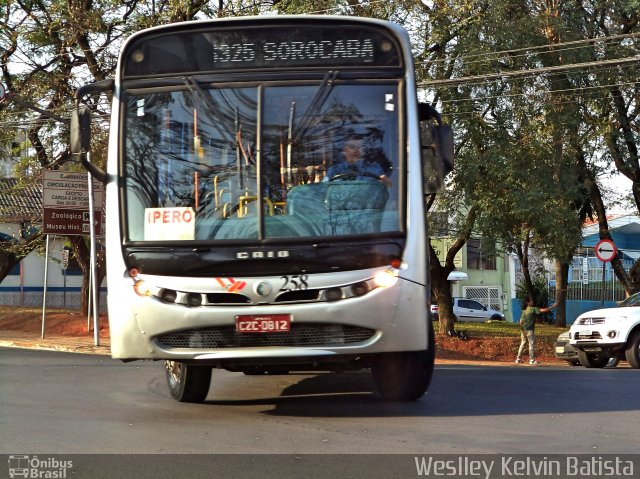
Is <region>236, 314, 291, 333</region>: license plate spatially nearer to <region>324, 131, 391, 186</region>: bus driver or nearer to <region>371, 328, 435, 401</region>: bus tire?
<region>371, 328, 435, 401</region>: bus tire

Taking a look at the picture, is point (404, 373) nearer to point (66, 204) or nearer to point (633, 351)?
point (633, 351)

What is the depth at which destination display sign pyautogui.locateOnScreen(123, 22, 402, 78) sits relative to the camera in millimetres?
8820

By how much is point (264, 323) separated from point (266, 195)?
42.9 inches

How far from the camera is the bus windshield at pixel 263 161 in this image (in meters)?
8.48

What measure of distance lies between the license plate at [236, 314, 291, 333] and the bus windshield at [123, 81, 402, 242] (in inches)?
26.2

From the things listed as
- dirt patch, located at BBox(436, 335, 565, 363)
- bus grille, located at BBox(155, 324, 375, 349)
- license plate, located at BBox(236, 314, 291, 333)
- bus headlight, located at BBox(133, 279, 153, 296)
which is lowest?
dirt patch, located at BBox(436, 335, 565, 363)

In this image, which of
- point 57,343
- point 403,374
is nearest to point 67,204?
point 57,343

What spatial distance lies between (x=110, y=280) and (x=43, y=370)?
681cm

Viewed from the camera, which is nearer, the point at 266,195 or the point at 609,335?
the point at 266,195

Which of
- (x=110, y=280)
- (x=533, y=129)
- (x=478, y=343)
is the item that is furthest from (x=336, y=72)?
(x=478, y=343)

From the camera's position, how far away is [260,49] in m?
8.88

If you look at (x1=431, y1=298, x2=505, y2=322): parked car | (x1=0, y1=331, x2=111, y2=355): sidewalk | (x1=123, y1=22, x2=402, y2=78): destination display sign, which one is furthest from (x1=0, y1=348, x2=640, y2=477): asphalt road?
(x1=431, y1=298, x2=505, y2=322): parked car

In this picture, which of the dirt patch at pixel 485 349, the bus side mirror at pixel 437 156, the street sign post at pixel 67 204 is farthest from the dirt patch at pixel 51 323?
the bus side mirror at pixel 437 156
